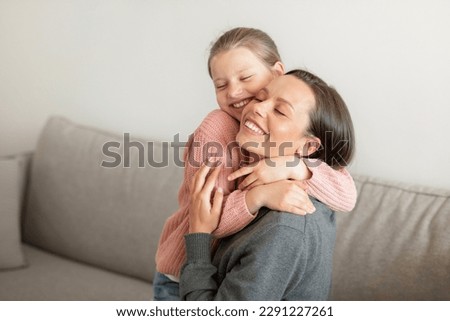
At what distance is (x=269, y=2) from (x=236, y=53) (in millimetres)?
696

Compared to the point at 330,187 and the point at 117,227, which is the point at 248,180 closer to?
the point at 330,187

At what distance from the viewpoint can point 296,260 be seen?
938mm

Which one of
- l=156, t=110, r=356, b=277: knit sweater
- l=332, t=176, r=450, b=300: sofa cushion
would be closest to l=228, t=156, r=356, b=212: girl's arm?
l=156, t=110, r=356, b=277: knit sweater

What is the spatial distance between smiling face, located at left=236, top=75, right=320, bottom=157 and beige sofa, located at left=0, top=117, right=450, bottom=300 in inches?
24.5

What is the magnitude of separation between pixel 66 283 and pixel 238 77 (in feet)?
3.48

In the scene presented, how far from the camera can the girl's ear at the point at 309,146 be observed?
3.40ft

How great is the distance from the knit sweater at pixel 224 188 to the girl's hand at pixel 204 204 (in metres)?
0.01

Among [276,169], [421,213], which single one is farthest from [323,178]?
[421,213]

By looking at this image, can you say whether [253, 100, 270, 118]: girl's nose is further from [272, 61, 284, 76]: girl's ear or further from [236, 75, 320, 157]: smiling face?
[272, 61, 284, 76]: girl's ear

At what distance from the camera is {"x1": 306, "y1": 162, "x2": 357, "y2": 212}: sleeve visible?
1.02 meters

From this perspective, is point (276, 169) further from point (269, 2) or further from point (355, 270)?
point (269, 2)

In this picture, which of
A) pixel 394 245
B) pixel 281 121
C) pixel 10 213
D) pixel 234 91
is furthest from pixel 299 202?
pixel 10 213

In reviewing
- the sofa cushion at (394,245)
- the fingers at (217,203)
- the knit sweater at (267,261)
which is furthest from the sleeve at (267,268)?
the sofa cushion at (394,245)

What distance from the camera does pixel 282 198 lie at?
96cm
